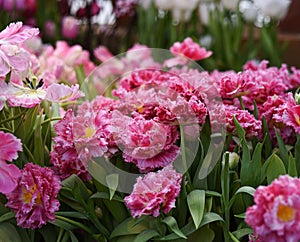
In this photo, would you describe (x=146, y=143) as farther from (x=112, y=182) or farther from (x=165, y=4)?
(x=165, y=4)

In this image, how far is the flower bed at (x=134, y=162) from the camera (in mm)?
604

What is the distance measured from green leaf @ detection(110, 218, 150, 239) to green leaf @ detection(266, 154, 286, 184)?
0.15 m

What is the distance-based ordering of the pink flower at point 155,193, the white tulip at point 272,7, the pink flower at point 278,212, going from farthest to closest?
the white tulip at point 272,7 < the pink flower at point 155,193 < the pink flower at point 278,212

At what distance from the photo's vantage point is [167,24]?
1.45 metres

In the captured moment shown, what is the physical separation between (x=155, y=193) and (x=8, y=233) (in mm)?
190

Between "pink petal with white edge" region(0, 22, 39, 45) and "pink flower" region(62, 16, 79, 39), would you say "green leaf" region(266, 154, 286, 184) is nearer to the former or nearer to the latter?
"pink petal with white edge" region(0, 22, 39, 45)

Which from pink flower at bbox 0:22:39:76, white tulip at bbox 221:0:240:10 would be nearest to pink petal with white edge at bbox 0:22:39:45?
pink flower at bbox 0:22:39:76

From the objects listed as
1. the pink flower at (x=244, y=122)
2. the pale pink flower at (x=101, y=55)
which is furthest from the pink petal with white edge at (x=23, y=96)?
the pale pink flower at (x=101, y=55)

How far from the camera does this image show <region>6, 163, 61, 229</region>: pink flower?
0.62 m

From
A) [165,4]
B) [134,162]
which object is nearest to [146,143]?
[134,162]

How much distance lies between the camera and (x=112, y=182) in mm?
635

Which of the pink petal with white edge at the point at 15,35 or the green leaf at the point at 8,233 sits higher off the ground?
the pink petal with white edge at the point at 15,35

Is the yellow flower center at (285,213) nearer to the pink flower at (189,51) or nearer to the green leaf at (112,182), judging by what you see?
the green leaf at (112,182)

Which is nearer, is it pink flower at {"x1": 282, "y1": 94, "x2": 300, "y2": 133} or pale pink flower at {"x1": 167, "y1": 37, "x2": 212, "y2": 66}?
pink flower at {"x1": 282, "y1": 94, "x2": 300, "y2": 133}
